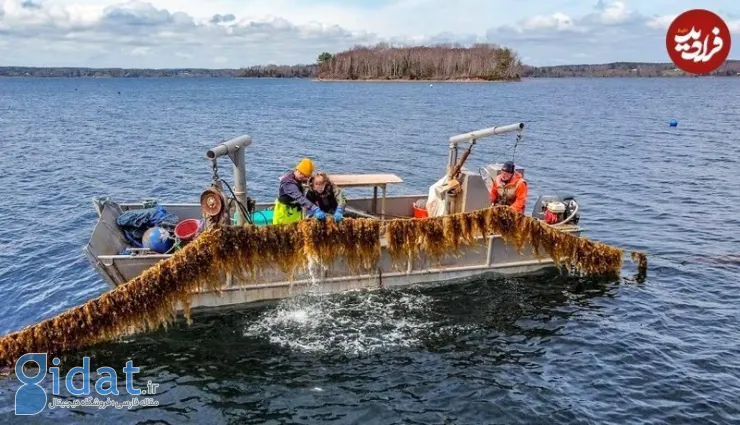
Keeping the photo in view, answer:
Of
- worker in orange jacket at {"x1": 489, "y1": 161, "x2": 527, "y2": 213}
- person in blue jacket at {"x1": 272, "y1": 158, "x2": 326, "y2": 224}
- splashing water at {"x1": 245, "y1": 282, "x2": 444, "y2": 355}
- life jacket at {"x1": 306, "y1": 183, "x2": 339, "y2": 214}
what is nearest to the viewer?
splashing water at {"x1": 245, "y1": 282, "x2": 444, "y2": 355}

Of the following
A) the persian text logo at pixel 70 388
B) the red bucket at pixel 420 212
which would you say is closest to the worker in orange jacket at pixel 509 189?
the red bucket at pixel 420 212

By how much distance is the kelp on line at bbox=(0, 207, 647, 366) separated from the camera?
12.4m

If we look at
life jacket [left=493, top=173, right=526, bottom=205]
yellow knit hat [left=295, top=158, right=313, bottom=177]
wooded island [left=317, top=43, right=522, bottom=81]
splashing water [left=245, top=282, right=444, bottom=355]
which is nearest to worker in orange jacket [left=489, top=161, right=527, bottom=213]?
life jacket [left=493, top=173, right=526, bottom=205]

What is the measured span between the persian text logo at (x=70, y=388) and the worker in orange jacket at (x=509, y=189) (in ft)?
35.7

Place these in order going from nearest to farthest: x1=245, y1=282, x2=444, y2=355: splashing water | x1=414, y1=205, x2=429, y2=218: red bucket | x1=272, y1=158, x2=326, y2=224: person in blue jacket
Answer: x1=245, y1=282, x2=444, y2=355: splashing water
x1=272, y1=158, x2=326, y2=224: person in blue jacket
x1=414, y1=205, x2=429, y2=218: red bucket

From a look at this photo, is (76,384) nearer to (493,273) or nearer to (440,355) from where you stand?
(440,355)

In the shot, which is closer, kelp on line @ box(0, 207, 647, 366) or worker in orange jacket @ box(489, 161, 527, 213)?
kelp on line @ box(0, 207, 647, 366)

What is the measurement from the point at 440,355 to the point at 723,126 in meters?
57.9

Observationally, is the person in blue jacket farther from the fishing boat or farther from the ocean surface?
the ocean surface

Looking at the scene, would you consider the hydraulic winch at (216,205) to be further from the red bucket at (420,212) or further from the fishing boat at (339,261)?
the red bucket at (420,212)

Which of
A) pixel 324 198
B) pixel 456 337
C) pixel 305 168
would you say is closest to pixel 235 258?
pixel 305 168

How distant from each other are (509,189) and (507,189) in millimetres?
61

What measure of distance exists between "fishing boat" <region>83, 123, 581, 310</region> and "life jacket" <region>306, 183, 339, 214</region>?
103 cm

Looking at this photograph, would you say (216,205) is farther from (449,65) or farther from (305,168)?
(449,65)
